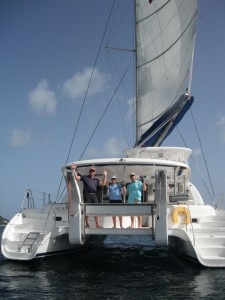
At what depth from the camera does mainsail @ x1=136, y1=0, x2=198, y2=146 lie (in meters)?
14.6

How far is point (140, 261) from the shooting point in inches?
414

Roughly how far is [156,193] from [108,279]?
224 cm

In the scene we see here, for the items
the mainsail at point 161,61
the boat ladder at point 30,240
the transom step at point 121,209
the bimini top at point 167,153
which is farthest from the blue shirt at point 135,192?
the mainsail at point 161,61

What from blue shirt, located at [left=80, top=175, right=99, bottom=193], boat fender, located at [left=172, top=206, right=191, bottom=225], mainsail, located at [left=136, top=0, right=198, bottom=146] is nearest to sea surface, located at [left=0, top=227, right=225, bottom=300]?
boat fender, located at [left=172, top=206, right=191, bottom=225]

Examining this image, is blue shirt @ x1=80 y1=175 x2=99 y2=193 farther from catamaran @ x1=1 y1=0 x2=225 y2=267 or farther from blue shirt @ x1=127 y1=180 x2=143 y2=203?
blue shirt @ x1=127 y1=180 x2=143 y2=203

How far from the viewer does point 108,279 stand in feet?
25.7

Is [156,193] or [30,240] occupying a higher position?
[156,193]

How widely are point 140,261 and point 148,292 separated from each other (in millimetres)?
3811

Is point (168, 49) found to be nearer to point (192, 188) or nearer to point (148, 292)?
point (192, 188)

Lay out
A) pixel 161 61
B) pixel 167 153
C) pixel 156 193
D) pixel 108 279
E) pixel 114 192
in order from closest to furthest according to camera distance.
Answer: pixel 108 279 → pixel 156 193 → pixel 114 192 → pixel 167 153 → pixel 161 61

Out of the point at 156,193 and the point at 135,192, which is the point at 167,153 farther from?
the point at 156,193

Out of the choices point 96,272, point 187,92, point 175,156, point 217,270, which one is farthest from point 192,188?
point 96,272

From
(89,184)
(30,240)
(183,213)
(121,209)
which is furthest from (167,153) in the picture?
(30,240)

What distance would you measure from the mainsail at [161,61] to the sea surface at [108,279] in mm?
5651
